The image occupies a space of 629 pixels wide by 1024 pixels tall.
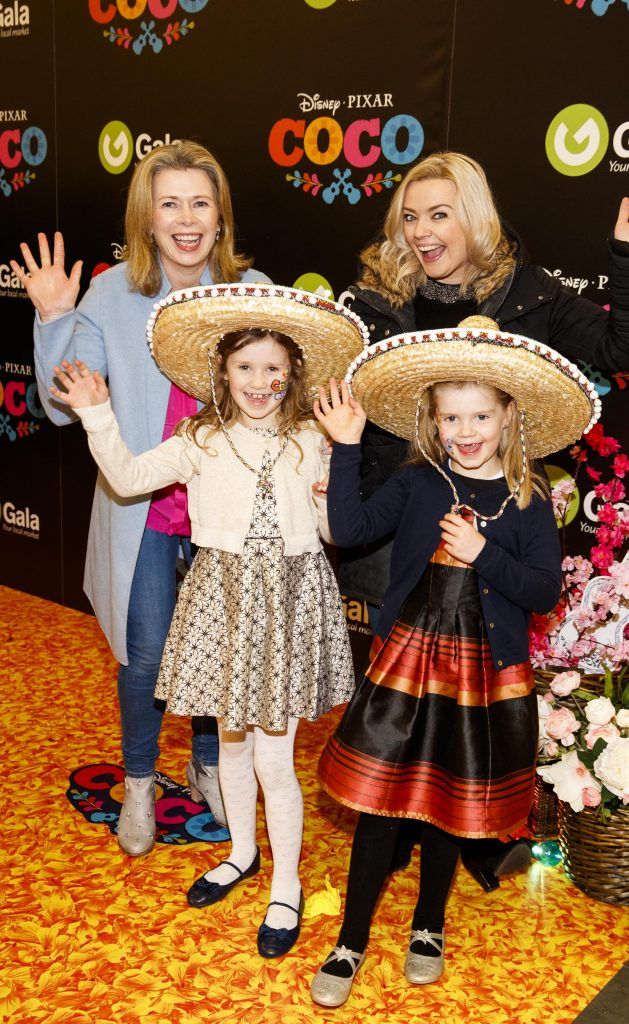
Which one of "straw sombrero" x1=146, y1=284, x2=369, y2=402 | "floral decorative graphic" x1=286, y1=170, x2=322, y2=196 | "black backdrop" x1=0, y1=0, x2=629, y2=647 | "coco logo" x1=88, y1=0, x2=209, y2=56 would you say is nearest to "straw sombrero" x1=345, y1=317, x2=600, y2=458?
"straw sombrero" x1=146, y1=284, x2=369, y2=402

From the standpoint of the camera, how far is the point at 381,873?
224 cm

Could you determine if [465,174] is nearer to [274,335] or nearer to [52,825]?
[274,335]

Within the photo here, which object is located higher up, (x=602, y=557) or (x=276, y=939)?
(x=602, y=557)

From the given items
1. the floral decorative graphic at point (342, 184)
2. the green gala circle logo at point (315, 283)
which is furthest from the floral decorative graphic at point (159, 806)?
the floral decorative graphic at point (342, 184)

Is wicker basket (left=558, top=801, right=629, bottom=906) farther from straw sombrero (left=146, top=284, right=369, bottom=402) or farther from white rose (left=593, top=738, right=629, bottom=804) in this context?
straw sombrero (left=146, top=284, right=369, bottom=402)

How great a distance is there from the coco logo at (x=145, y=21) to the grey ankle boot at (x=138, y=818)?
3.11 meters

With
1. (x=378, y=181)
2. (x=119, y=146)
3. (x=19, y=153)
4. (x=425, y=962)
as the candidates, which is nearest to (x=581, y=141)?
(x=378, y=181)

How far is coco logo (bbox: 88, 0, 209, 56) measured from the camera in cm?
426

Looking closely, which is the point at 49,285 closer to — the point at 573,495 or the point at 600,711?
the point at 600,711

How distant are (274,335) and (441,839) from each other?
1192 mm

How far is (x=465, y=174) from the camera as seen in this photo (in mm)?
2453

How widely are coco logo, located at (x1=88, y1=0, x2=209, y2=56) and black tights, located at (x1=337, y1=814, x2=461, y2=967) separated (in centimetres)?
344

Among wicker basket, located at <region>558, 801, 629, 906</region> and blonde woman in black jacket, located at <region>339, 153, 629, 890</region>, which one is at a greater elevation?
blonde woman in black jacket, located at <region>339, 153, 629, 890</region>

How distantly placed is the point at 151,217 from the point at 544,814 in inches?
77.6
